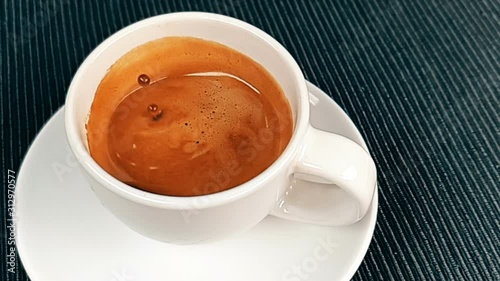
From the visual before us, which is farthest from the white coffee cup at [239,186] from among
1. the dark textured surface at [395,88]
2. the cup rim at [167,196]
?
the dark textured surface at [395,88]

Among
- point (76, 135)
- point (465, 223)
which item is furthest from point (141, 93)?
point (465, 223)

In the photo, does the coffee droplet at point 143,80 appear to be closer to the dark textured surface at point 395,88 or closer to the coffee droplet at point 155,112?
the coffee droplet at point 155,112

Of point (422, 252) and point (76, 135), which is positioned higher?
point (76, 135)

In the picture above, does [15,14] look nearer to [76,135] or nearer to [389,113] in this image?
[76,135]

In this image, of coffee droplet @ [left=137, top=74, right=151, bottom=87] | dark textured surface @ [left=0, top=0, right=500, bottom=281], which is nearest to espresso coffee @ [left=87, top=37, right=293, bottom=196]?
coffee droplet @ [left=137, top=74, right=151, bottom=87]

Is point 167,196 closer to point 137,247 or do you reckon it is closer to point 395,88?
point 137,247

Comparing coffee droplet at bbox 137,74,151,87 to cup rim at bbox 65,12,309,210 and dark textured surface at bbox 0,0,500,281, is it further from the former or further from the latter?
dark textured surface at bbox 0,0,500,281
